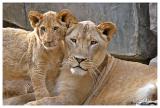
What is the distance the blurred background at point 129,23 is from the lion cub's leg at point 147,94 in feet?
3.69

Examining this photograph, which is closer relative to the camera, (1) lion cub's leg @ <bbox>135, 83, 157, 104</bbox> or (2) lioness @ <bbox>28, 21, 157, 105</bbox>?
(2) lioness @ <bbox>28, 21, 157, 105</bbox>

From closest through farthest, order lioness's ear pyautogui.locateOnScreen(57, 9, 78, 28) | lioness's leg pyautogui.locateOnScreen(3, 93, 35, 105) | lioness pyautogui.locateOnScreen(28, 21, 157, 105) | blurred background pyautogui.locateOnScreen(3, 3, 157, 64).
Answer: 1. lioness pyautogui.locateOnScreen(28, 21, 157, 105)
2. lioness's ear pyautogui.locateOnScreen(57, 9, 78, 28)
3. lioness's leg pyautogui.locateOnScreen(3, 93, 35, 105)
4. blurred background pyautogui.locateOnScreen(3, 3, 157, 64)

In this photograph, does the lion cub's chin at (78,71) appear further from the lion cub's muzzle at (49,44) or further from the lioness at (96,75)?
the lion cub's muzzle at (49,44)

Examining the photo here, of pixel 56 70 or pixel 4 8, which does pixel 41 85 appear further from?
pixel 4 8

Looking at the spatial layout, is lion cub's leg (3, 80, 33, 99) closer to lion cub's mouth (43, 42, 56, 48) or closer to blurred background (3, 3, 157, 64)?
lion cub's mouth (43, 42, 56, 48)

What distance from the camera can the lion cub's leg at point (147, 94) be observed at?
6676 mm

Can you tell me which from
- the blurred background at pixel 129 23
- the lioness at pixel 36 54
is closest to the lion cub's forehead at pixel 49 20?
the lioness at pixel 36 54

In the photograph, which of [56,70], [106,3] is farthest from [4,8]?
[56,70]

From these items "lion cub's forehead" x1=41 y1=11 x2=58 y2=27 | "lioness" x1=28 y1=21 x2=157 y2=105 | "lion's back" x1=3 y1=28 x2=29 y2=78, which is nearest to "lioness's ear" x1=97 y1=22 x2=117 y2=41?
"lioness" x1=28 y1=21 x2=157 y2=105

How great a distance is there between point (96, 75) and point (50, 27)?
69cm

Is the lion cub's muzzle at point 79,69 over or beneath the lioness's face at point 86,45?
beneath

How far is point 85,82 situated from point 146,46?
1.48 m

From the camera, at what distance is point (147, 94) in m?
6.70

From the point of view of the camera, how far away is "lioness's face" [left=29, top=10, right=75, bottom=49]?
647cm
